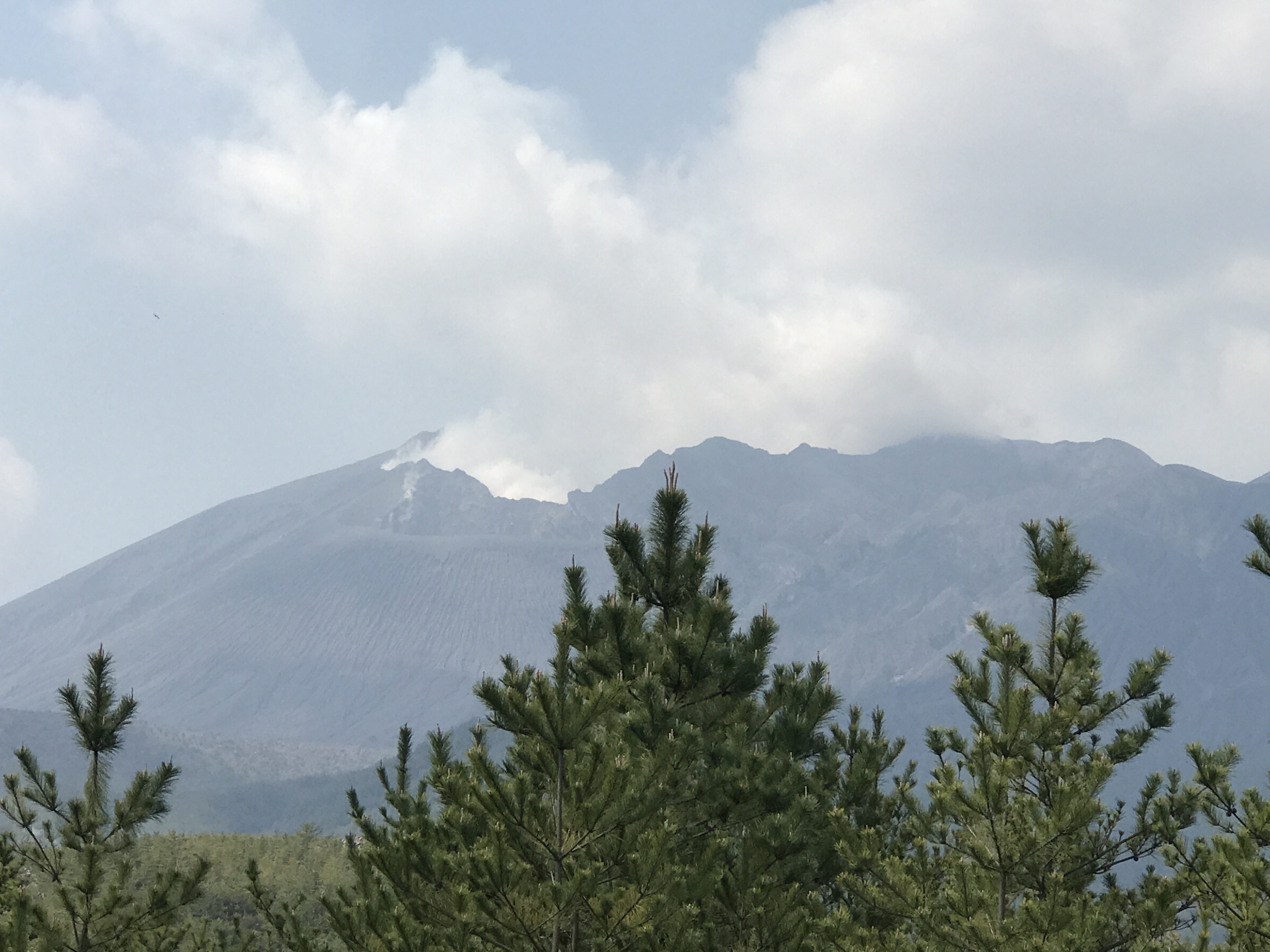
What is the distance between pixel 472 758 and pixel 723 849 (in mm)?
4581

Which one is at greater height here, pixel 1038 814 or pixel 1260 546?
pixel 1260 546

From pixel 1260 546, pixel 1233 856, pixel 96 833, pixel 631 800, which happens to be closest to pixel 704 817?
pixel 631 800

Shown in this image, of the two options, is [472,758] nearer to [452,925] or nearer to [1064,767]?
[452,925]

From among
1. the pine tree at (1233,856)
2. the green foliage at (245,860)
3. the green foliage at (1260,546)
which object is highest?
the green foliage at (1260,546)

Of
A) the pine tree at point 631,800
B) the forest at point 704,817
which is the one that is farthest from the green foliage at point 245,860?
the pine tree at point 631,800

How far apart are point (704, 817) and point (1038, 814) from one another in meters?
4.55

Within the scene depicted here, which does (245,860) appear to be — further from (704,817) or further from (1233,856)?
(1233,856)

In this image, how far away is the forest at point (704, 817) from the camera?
11789 millimetres

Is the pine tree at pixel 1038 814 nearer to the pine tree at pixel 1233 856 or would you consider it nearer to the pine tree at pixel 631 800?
the pine tree at pixel 1233 856

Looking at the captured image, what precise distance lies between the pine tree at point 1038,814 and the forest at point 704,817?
41 millimetres

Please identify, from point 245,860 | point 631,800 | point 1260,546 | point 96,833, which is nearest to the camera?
point 631,800

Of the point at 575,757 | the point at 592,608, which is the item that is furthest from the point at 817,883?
the point at 575,757

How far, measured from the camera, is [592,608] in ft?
48.6

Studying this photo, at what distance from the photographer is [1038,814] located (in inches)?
500
